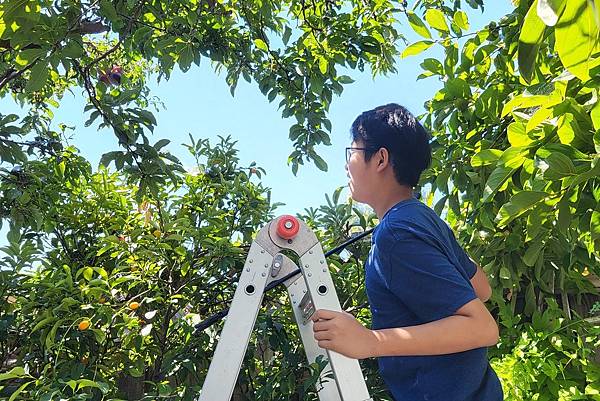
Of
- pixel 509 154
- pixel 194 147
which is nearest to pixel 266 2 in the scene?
pixel 194 147

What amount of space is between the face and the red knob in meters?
0.16

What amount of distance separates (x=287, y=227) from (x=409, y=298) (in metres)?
0.41

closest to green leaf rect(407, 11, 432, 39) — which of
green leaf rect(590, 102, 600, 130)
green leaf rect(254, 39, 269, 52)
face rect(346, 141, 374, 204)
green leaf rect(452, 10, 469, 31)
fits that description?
green leaf rect(452, 10, 469, 31)

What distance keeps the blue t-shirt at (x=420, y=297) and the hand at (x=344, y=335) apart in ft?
0.36

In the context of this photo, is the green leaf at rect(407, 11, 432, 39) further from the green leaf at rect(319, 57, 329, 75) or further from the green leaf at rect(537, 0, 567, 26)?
the green leaf at rect(537, 0, 567, 26)

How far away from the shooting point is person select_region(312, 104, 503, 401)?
0.90m

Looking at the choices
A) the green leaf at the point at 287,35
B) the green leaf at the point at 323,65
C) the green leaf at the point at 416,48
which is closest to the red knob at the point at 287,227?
the green leaf at the point at 416,48

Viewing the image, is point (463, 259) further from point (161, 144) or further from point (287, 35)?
point (287, 35)

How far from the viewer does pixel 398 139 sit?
1216 millimetres

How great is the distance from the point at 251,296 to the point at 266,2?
150 centimetres

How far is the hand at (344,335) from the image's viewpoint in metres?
0.91

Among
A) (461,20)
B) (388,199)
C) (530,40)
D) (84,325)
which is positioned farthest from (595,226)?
(84,325)

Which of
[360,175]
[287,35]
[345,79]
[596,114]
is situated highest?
[287,35]

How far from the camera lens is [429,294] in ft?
3.03
